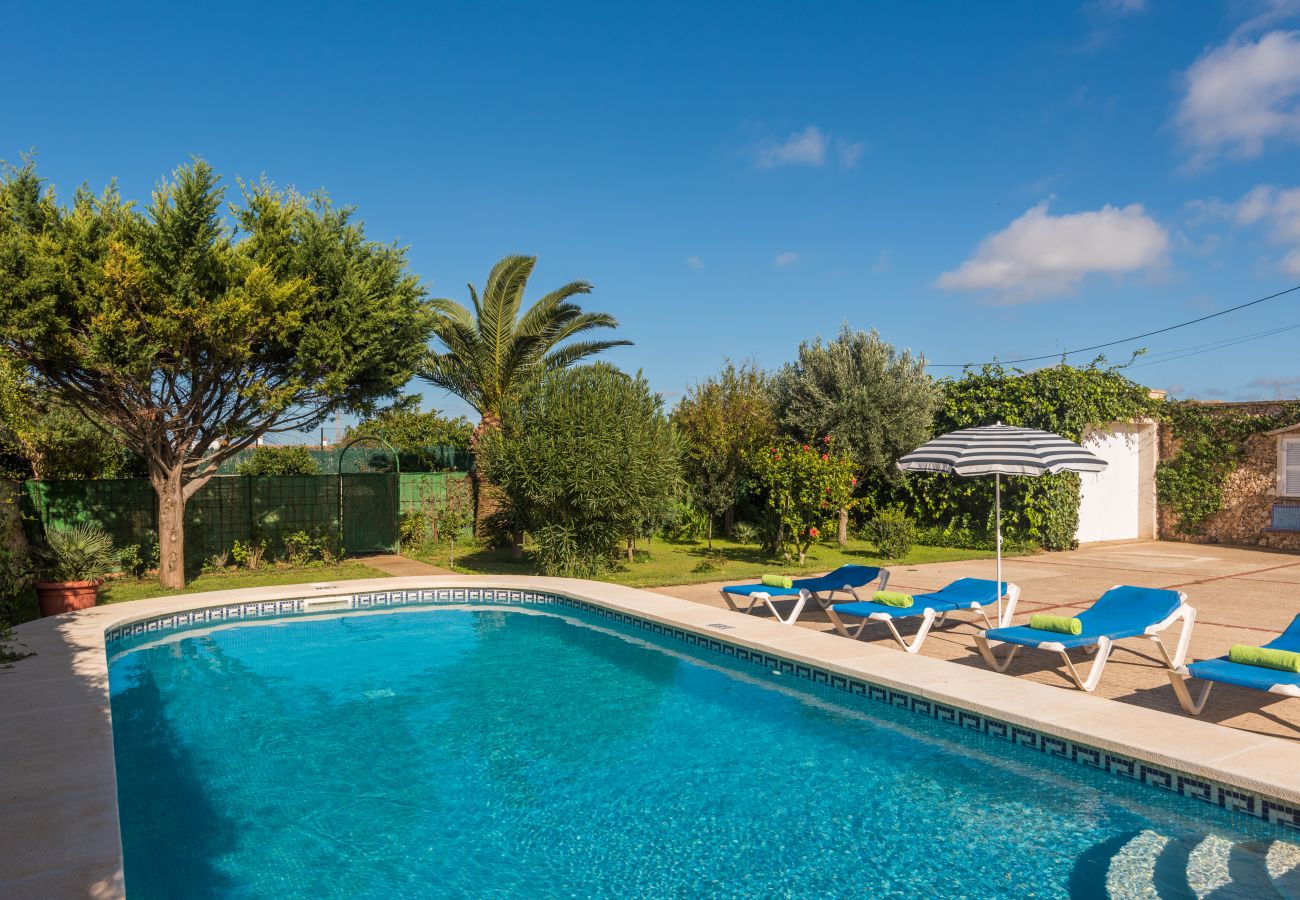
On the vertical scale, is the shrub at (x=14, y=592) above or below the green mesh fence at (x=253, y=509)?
below

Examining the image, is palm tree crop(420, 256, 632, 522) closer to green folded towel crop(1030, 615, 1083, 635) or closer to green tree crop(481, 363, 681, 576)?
green tree crop(481, 363, 681, 576)

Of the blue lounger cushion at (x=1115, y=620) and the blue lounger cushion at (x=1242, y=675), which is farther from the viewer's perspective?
the blue lounger cushion at (x=1115, y=620)

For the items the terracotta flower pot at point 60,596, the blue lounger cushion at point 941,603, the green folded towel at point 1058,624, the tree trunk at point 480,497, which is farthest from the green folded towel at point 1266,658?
the tree trunk at point 480,497

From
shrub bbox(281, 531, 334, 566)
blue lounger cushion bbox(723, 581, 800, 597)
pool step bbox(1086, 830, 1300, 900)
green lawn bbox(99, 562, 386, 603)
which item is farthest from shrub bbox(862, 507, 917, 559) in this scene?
pool step bbox(1086, 830, 1300, 900)

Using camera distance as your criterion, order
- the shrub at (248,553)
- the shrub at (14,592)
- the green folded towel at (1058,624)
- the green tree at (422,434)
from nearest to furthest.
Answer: the green folded towel at (1058,624) < the shrub at (14,592) < the shrub at (248,553) < the green tree at (422,434)

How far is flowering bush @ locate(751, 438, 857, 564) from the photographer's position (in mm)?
15547

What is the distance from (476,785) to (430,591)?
312 inches

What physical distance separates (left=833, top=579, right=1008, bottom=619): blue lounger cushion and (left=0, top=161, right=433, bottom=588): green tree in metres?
9.32

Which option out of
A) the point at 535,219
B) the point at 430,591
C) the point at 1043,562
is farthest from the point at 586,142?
the point at 1043,562

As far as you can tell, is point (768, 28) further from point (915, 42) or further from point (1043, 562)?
point (1043, 562)

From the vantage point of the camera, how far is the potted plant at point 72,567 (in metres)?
11.2

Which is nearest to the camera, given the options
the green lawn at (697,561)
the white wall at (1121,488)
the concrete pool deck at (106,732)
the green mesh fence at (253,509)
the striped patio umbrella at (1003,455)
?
the concrete pool deck at (106,732)

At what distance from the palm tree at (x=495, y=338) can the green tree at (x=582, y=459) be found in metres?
5.04

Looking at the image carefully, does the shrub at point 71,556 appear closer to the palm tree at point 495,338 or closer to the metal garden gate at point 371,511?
the metal garden gate at point 371,511
